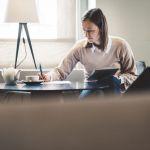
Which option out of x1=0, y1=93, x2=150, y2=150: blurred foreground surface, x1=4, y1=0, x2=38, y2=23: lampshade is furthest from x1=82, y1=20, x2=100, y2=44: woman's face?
x1=0, y1=93, x2=150, y2=150: blurred foreground surface

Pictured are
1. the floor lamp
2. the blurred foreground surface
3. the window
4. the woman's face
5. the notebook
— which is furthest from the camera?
the window

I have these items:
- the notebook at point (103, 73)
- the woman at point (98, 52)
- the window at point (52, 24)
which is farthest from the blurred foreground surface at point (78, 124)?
the window at point (52, 24)

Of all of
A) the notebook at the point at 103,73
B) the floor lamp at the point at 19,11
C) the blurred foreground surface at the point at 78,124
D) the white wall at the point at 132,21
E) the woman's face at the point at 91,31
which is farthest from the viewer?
the white wall at the point at 132,21

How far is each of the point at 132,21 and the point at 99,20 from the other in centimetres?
117

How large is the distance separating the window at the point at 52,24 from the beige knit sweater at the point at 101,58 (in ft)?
3.63

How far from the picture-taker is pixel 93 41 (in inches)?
96.7

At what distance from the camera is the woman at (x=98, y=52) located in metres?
2.40

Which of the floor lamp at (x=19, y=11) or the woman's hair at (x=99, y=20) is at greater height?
the floor lamp at (x=19, y=11)

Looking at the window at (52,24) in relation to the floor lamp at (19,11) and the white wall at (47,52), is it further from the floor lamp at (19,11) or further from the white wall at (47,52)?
the floor lamp at (19,11)

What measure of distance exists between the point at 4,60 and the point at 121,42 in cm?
152

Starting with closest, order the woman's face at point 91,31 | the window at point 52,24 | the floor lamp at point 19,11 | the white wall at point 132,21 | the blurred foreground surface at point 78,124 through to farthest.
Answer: the blurred foreground surface at point 78,124, the woman's face at point 91,31, the floor lamp at point 19,11, the white wall at point 132,21, the window at point 52,24

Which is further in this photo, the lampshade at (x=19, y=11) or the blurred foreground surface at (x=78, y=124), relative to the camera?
the lampshade at (x=19, y=11)

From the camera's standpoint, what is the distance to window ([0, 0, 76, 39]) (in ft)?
11.8

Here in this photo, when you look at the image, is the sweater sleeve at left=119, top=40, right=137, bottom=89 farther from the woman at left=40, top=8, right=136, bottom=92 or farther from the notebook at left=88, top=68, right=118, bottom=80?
the notebook at left=88, top=68, right=118, bottom=80
